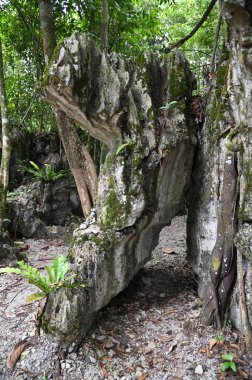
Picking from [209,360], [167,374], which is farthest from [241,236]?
[167,374]

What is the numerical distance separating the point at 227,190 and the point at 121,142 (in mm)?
1497

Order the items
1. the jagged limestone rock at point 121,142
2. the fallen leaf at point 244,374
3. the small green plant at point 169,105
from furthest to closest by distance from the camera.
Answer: the small green plant at point 169,105 → the jagged limestone rock at point 121,142 → the fallen leaf at point 244,374

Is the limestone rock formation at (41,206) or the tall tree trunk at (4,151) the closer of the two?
the tall tree trunk at (4,151)

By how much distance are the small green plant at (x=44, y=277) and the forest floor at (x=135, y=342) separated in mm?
592

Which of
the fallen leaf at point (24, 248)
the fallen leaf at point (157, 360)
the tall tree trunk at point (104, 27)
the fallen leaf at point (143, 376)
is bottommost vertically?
the fallen leaf at point (143, 376)

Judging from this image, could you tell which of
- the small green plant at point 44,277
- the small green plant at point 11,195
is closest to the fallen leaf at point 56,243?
the small green plant at point 11,195

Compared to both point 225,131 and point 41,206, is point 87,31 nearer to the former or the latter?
point 41,206

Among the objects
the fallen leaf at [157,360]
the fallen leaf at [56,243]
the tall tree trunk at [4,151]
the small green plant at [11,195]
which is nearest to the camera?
the fallen leaf at [157,360]

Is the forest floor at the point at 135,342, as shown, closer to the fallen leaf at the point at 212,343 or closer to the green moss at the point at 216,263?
the fallen leaf at the point at 212,343

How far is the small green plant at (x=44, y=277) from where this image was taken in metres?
3.42

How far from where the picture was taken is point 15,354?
3.48m

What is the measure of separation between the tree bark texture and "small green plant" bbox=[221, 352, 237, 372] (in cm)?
28

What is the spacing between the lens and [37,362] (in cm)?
341

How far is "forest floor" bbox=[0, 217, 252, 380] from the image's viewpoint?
11.2 ft
